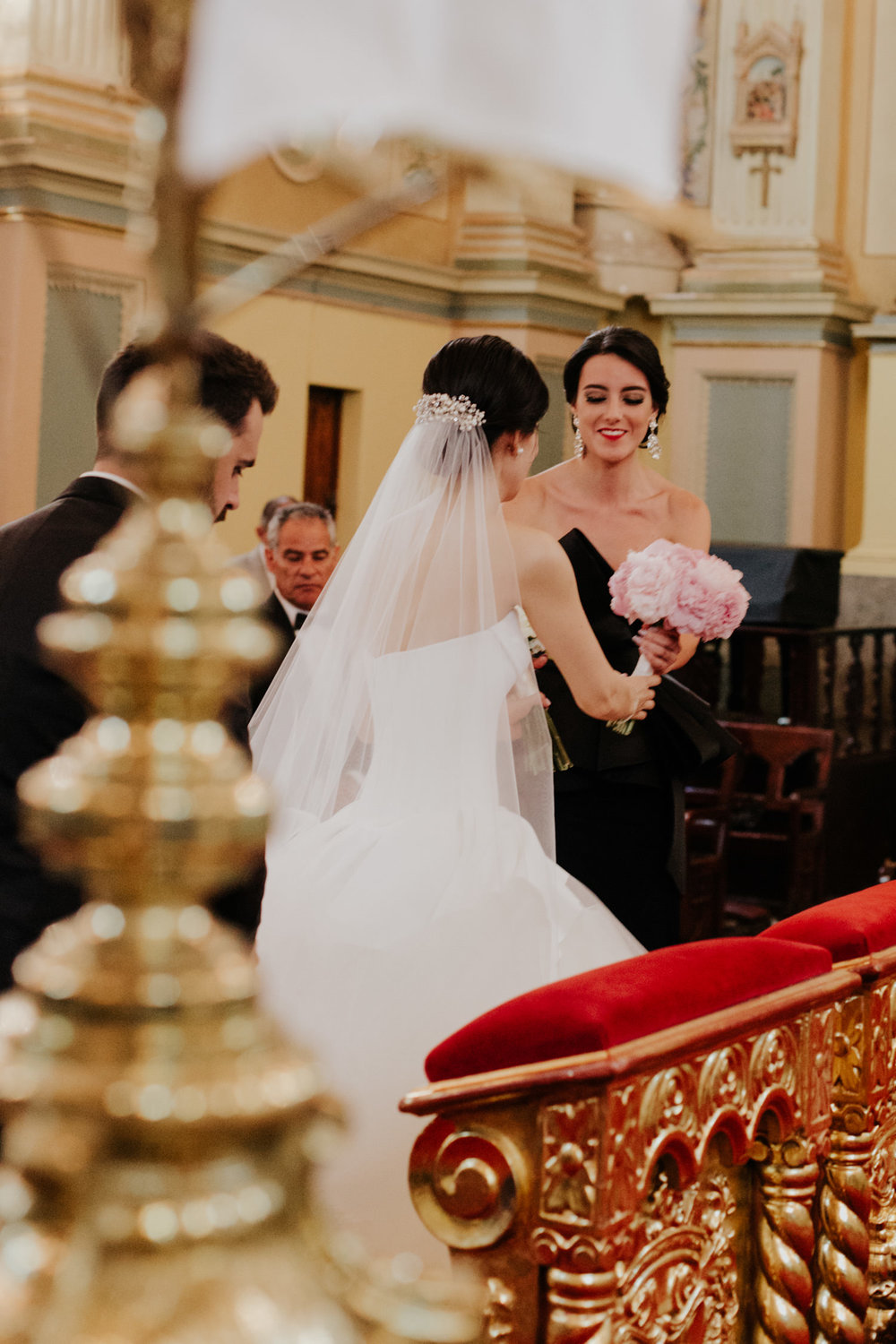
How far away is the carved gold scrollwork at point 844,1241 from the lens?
88.7 inches

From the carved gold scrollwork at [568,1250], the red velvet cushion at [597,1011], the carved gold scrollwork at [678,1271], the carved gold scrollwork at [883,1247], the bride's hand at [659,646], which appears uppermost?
the bride's hand at [659,646]

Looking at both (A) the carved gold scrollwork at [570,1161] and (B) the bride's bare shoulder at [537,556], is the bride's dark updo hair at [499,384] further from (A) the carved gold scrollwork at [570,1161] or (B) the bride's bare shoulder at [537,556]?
(A) the carved gold scrollwork at [570,1161]

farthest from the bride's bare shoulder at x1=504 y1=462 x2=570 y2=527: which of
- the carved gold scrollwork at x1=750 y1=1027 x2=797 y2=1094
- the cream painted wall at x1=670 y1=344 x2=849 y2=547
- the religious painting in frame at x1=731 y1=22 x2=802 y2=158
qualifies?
the religious painting in frame at x1=731 y1=22 x2=802 y2=158

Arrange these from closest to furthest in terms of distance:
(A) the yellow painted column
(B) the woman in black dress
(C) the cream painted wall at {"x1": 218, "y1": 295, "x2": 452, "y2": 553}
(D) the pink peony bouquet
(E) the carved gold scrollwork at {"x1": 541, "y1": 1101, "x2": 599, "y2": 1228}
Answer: (E) the carved gold scrollwork at {"x1": 541, "y1": 1101, "x2": 599, "y2": 1228} < (D) the pink peony bouquet < (B) the woman in black dress < (C) the cream painted wall at {"x1": 218, "y1": 295, "x2": 452, "y2": 553} < (A) the yellow painted column

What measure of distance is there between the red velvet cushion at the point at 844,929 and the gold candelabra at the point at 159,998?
1.78 m

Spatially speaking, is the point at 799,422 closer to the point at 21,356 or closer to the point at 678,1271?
the point at 21,356

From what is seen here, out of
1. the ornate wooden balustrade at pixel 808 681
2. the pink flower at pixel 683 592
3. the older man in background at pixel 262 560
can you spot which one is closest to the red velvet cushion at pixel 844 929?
the pink flower at pixel 683 592

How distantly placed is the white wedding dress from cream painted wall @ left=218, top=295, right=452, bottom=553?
5982mm

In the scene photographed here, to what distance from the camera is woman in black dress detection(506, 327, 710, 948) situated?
13.0 feet

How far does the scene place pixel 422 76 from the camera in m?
0.65

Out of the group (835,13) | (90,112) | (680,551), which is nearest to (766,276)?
(835,13)

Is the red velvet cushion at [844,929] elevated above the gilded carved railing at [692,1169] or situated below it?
above

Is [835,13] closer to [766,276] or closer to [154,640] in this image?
[766,276]

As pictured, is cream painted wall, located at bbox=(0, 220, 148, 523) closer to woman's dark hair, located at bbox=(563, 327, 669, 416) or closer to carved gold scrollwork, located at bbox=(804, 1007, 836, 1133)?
woman's dark hair, located at bbox=(563, 327, 669, 416)
